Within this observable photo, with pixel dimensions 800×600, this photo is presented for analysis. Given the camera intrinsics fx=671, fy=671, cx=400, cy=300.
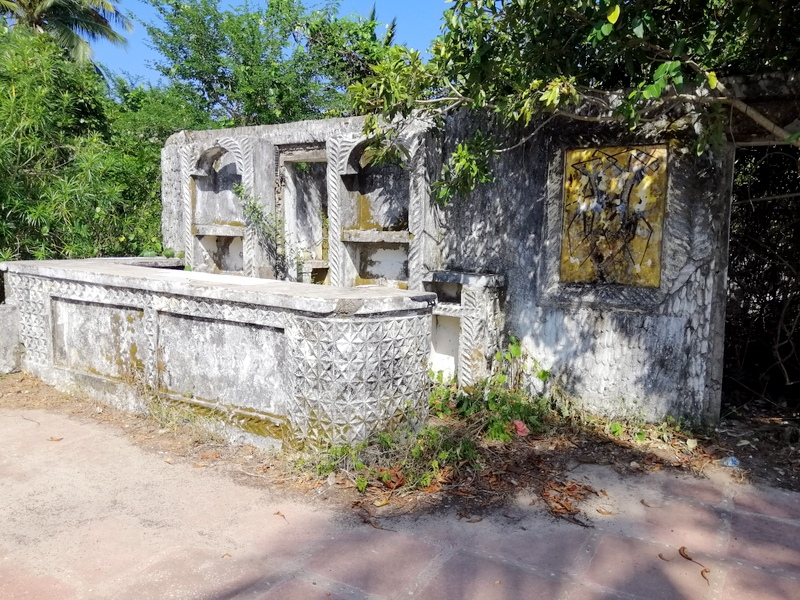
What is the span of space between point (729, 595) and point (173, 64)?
1479cm

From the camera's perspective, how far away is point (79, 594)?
9.12 feet

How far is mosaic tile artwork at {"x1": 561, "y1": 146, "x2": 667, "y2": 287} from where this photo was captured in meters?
4.68

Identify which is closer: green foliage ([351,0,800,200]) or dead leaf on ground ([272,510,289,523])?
Answer: dead leaf on ground ([272,510,289,523])

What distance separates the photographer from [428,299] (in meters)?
4.32

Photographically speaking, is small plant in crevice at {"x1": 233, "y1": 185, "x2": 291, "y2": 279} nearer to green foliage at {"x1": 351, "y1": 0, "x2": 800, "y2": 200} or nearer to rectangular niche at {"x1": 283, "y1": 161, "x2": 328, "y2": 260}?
rectangular niche at {"x1": 283, "y1": 161, "x2": 328, "y2": 260}

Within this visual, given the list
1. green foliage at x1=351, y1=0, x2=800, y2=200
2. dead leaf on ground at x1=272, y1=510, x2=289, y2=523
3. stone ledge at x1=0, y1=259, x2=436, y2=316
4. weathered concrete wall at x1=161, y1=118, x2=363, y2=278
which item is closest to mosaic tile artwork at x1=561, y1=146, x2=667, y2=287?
green foliage at x1=351, y1=0, x2=800, y2=200

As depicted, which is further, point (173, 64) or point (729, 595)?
point (173, 64)

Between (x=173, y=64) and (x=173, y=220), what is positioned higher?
(x=173, y=64)

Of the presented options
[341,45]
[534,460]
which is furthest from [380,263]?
[341,45]

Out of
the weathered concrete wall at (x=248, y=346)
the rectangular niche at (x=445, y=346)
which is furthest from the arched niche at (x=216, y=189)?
the rectangular niche at (x=445, y=346)

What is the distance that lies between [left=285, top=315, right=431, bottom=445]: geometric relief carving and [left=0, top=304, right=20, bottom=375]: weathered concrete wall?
3521 millimetres

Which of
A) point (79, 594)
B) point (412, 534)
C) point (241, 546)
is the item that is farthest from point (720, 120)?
point (79, 594)

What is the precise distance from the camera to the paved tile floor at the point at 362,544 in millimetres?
2846

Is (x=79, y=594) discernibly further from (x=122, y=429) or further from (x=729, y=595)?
(x=729, y=595)
